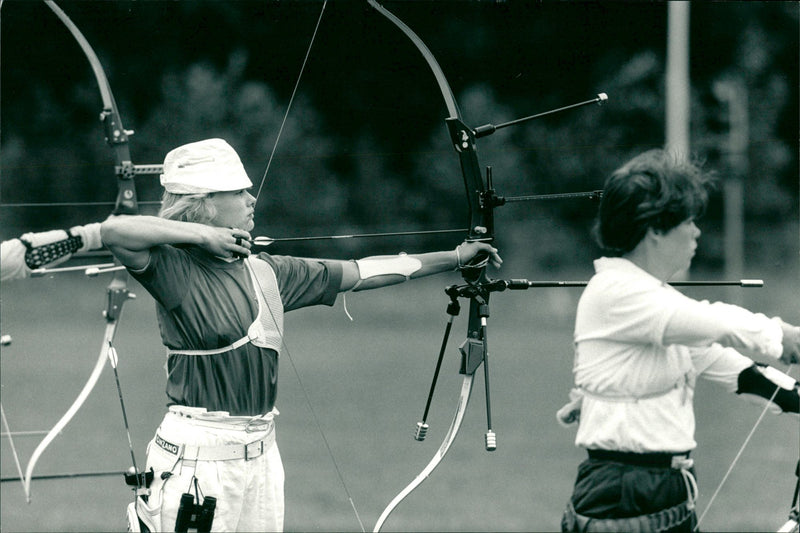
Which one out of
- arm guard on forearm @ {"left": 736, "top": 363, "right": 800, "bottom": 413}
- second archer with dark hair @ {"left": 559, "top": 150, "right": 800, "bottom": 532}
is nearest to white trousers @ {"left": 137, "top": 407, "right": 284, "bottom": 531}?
second archer with dark hair @ {"left": 559, "top": 150, "right": 800, "bottom": 532}

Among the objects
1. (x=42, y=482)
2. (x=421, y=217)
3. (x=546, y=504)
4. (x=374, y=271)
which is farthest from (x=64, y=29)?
(x=546, y=504)

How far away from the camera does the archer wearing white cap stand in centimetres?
284

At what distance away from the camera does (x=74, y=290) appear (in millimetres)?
4977

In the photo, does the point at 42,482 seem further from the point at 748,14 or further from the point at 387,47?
the point at 748,14

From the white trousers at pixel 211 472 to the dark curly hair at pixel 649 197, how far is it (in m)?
1.18

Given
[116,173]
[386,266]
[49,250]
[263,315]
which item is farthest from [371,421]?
[49,250]

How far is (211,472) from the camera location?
9.41 ft

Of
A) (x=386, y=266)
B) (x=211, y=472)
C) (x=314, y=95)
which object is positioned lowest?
(x=211, y=472)

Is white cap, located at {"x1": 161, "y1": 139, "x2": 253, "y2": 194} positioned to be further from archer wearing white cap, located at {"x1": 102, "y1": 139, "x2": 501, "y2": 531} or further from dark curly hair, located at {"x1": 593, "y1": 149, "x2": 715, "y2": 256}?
dark curly hair, located at {"x1": 593, "y1": 149, "x2": 715, "y2": 256}

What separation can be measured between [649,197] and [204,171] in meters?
1.28

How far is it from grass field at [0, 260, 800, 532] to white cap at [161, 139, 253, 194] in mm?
1746

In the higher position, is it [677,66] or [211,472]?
[677,66]

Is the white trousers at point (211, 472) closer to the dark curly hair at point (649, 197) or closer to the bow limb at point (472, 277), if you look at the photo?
the bow limb at point (472, 277)

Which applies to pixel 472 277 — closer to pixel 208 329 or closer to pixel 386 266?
pixel 386 266
